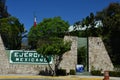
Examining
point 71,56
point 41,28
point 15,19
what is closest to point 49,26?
point 41,28

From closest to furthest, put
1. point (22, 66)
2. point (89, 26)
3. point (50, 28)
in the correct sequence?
point (22, 66) < point (89, 26) < point (50, 28)

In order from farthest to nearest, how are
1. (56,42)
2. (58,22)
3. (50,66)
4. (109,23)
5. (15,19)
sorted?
1. (58,22)
2. (15,19)
3. (109,23)
4. (50,66)
5. (56,42)

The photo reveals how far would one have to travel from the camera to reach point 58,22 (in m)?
89.2

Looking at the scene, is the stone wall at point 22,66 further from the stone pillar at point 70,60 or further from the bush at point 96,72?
the bush at point 96,72

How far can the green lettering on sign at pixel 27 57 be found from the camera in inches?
1668

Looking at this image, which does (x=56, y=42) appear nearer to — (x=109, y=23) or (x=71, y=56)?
(x=71, y=56)

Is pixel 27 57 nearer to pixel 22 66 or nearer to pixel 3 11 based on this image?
pixel 22 66

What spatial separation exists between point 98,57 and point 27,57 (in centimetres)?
873

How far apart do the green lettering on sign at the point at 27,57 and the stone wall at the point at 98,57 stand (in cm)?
524

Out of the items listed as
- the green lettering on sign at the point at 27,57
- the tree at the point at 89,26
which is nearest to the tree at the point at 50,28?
the tree at the point at 89,26

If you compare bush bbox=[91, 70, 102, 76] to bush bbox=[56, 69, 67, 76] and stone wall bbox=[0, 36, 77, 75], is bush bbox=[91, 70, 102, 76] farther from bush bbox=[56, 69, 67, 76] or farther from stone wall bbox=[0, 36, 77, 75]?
bush bbox=[56, 69, 67, 76]

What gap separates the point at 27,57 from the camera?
42625 millimetres

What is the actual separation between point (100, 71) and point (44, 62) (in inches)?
266

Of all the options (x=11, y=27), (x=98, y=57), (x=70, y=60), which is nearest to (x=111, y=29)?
(x=98, y=57)
